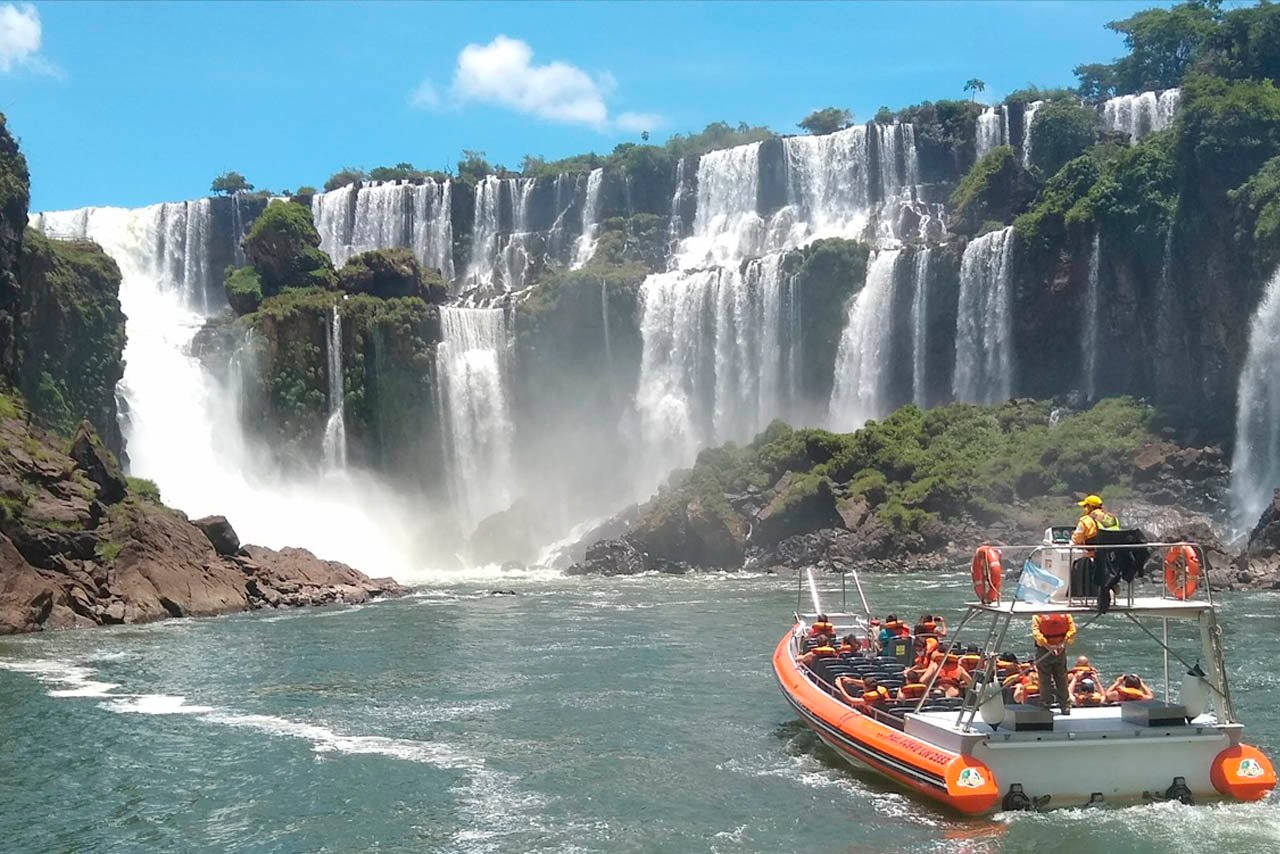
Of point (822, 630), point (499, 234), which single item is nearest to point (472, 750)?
point (822, 630)

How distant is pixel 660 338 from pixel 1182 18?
37515 mm

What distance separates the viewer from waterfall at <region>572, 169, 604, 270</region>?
256ft

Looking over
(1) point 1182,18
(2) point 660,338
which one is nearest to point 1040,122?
(1) point 1182,18

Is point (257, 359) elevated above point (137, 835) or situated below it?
above

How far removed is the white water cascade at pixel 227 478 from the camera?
5547 centimetres

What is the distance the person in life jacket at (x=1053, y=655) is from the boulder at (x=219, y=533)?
28868 mm

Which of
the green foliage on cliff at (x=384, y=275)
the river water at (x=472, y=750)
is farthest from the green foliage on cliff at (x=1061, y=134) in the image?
the river water at (x=472, y=750)

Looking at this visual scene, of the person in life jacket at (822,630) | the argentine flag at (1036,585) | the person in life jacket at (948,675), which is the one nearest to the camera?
the argentine flag at (1036,585)

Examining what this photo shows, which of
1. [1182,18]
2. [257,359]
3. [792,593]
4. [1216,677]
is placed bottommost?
[792,593]

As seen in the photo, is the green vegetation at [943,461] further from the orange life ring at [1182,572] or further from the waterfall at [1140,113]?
the orange life ring at [1182,572]

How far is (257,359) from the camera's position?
6009cm

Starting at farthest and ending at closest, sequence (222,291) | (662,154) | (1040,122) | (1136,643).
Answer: (662,154) → (222,291) → (1040,122) → (1136,643)

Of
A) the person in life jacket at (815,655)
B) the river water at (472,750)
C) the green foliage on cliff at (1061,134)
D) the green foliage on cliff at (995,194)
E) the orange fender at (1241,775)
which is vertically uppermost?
the green foliage on cliff at (1061,134)

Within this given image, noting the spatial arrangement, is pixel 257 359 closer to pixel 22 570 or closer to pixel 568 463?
pixel 568 463
